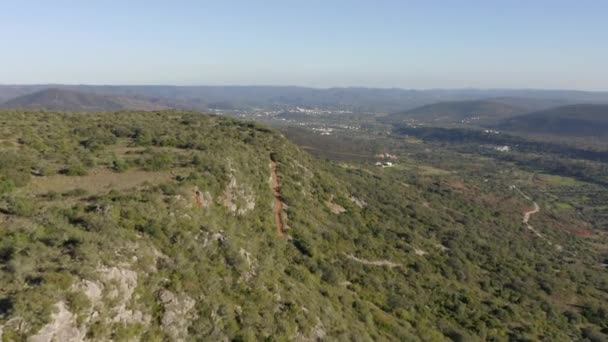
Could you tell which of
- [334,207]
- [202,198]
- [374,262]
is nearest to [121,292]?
[202,198]

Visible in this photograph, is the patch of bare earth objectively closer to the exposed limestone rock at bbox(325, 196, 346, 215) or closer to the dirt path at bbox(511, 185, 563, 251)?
the exposed limestone rock at bbox(325, 196, 346, 215)

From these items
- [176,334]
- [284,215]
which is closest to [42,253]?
[176,334]

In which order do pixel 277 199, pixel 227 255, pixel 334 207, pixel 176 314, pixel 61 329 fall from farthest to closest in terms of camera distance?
1. pixel 334 207
2. pixel 277 199
3. pixel 227 255
4. pixel 176 314
5. pixel 61 329

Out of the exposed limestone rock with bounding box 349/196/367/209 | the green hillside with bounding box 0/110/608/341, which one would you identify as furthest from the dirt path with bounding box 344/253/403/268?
the exposed limestone rock with bounding box 349/196/367/209

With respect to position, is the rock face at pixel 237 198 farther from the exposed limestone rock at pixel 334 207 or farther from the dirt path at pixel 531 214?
the dirt path at pixel 531 214

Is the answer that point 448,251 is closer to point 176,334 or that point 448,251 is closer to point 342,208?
point 342,208

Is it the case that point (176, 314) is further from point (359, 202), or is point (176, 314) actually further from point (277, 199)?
point (359, 202)
